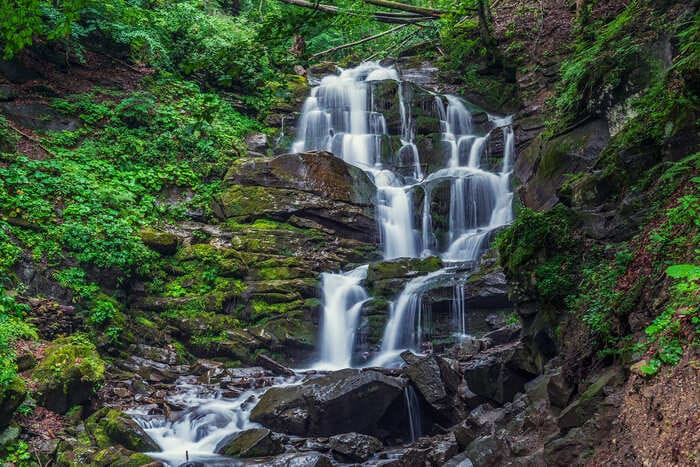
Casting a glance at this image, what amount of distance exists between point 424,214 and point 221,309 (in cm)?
675

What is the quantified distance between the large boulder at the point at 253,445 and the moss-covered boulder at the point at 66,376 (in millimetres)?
2229

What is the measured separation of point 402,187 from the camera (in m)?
16.2

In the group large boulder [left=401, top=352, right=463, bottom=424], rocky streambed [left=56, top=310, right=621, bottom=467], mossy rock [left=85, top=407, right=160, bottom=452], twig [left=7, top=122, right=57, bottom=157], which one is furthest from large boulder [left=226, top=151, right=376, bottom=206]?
mossy rock [left=85, top=407, right=160, bottom=452]

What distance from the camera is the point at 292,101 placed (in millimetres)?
19844

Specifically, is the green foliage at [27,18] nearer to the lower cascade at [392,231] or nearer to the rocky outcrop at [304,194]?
the lower cascade at [392,231]

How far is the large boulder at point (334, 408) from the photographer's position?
7.97 meters

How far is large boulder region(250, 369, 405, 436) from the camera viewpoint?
797 cm

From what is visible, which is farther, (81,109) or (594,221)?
(81,109)

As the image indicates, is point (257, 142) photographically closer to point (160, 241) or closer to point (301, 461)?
point (160, 241)

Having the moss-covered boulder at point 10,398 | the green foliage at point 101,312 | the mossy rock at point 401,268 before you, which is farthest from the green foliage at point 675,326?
the green foliage at point 101,312

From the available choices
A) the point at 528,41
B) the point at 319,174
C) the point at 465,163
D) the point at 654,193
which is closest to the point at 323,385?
the point at 654,193

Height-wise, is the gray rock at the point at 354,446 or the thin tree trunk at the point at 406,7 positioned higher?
the thin tree trunk at the point at 406,7

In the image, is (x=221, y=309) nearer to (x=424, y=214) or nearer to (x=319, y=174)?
(x=319, y=174)

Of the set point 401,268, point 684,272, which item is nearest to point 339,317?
point 401,268
